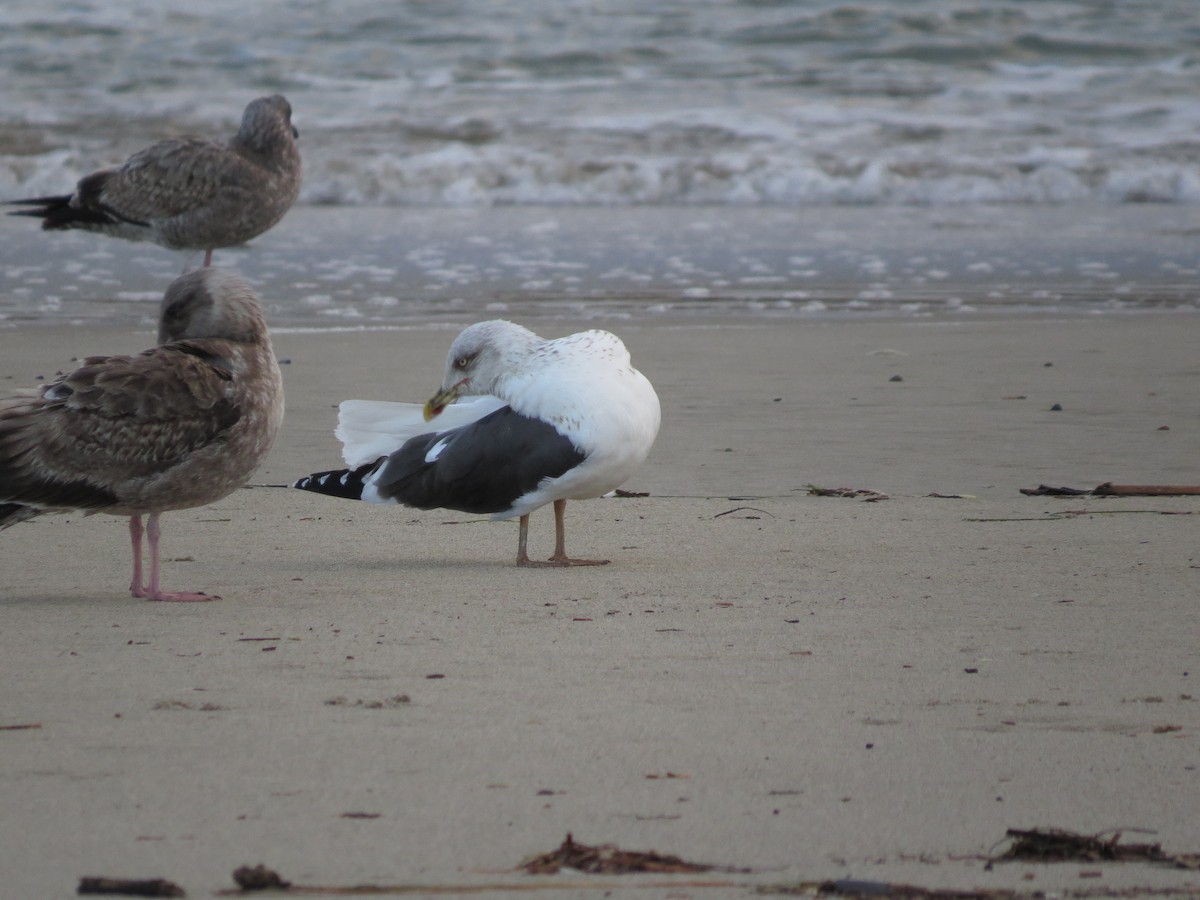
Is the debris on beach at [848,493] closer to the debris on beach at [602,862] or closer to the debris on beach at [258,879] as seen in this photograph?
the debris on beach at [602,862]

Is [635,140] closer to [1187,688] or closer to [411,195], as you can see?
[411,195]

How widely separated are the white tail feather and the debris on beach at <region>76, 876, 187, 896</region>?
289 centimetres

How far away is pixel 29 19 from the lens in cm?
2825

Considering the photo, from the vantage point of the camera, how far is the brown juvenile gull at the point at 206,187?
10.3m

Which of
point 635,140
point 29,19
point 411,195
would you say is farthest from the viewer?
point 29,19

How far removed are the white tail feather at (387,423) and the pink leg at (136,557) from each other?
809 millimetres

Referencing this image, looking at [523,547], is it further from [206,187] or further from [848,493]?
[206,187]

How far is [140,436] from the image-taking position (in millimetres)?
4273

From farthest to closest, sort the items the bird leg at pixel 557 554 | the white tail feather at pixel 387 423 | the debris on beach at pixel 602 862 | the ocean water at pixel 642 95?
1. the ocean water at pixel 642 95
2. the white tail feather at pixel 387 423
3. the bird leg at pixel 557 554
4. the debris on beach at pixel 602 862

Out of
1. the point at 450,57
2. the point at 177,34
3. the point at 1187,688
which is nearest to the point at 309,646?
the point at 1187,688

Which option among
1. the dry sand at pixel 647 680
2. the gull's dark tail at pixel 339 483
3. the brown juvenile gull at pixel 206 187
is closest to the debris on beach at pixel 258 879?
the dry sand at pixel 647 680

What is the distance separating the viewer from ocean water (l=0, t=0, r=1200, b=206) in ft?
62.5

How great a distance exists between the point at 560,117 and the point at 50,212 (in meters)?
12.5

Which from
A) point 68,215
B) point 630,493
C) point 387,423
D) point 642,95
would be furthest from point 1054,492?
point 642,95
